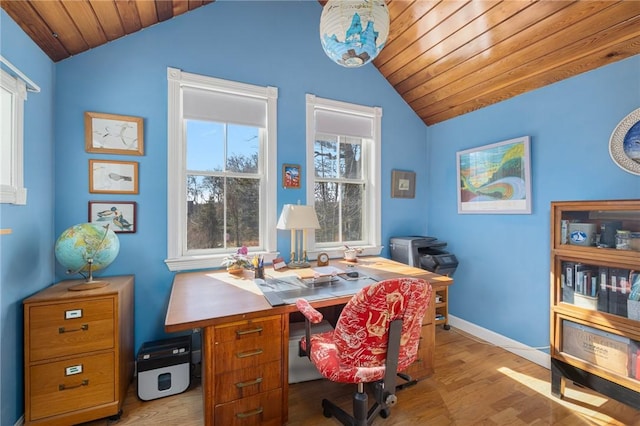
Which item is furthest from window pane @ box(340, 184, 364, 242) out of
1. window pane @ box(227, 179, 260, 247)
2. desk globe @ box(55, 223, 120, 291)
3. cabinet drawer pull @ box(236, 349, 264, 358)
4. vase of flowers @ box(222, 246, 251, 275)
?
desk globe @ box(55, 223, 120, 291)

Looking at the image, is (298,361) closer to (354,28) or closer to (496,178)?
(354,28)

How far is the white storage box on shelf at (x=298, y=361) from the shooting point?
6.53ft

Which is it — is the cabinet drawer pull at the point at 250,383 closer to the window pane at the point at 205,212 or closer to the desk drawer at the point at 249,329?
the desk drawer at the point at 249,329

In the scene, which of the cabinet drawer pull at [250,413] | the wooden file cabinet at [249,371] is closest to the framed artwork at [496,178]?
the wooden file cabinet at [249,371]

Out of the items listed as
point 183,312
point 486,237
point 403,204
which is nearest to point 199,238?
point 183,312

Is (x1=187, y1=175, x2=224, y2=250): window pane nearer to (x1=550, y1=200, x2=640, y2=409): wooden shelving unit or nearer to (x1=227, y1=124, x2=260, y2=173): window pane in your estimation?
(x1=227, y1=124, x2=260, y2=173): window pane

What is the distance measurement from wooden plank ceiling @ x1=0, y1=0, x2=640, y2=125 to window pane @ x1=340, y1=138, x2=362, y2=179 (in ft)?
3.05

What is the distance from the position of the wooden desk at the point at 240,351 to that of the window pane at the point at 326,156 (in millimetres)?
1591

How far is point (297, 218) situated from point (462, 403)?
1.75 metres

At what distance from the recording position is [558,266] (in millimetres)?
→ 1955

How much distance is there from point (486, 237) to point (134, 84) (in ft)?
11.3

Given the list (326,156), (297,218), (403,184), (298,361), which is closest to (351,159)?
(326,156)

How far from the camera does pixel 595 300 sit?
71.7 inches

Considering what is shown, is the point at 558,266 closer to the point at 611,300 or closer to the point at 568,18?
the point at 611,300
